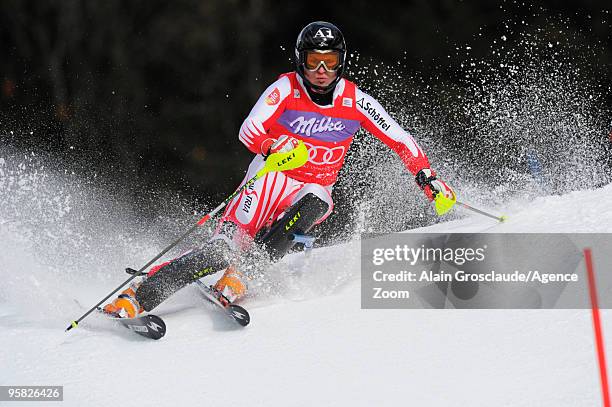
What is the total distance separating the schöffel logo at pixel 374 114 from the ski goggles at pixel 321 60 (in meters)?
0.29

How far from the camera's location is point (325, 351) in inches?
129

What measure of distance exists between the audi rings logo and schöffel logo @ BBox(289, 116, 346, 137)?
7 cm

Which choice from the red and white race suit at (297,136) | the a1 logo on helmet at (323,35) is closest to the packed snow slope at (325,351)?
the red and white race suit at (297,136)

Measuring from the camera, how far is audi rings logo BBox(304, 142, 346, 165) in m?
4.15

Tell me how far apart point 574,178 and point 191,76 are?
12.4 m

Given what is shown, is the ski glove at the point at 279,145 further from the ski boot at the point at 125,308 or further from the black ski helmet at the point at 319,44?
the ski boot at the point at 125,308

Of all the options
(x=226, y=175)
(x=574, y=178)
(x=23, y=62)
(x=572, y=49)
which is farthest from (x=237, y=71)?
(x=574, y=178)

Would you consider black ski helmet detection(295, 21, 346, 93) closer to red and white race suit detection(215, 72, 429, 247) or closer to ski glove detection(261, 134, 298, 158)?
red and white race suit detection(215, 72, 429, 247)

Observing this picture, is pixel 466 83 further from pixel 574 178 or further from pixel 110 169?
pixel 574 178

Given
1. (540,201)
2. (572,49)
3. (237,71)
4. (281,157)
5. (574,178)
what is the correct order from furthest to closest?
(237,71), (572,49), (574,178), (540,201), (281,157)

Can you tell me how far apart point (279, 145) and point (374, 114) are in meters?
0.62

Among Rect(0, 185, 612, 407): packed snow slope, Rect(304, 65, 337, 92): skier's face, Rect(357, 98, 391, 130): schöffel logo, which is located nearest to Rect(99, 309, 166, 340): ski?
Rect(0, 185, 612, 407): packed snow slope

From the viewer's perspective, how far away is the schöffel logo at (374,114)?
165 inches

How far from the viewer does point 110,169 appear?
15.3m
